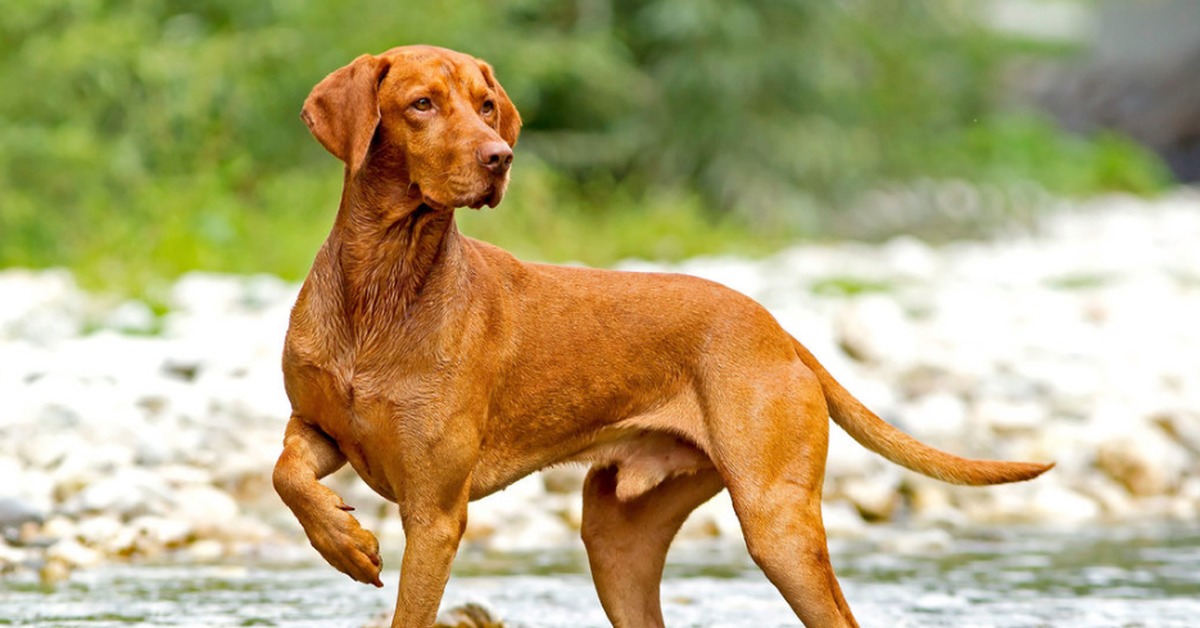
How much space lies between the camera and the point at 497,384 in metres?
4.36

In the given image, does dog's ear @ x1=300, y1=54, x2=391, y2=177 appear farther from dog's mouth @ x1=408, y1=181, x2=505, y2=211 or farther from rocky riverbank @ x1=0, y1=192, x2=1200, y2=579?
rocky riverbank @ x1=0, y1=192, x2=1200, y2=579

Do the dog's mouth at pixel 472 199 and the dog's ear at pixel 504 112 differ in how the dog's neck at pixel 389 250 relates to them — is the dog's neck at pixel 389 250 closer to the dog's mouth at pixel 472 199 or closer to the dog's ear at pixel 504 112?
the dog's mouth at pixel 472 199

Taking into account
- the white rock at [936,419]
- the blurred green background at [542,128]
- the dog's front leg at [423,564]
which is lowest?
the dog's front leg at [423,564]

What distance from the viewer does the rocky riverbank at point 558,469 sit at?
7133mm

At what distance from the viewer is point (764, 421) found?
4410 mm

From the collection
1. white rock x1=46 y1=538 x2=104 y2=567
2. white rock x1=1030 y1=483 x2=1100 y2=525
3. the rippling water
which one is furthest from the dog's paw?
white rock x1=1030 y1=483 x2=1100 y2=525

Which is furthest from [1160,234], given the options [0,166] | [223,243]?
[0,166]

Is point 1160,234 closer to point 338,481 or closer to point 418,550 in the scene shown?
point 338,481

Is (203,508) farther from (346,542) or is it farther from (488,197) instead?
(488,197)

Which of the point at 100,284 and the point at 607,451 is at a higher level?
the point at 100,284

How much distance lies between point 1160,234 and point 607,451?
1578 centimetres

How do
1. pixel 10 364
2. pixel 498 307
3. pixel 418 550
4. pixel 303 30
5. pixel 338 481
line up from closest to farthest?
pixel 418 550 < pixel 498 307 < pixel 338 481 < pixel 10 364 < pixel 303 30

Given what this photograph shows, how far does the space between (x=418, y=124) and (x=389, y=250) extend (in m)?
0.35

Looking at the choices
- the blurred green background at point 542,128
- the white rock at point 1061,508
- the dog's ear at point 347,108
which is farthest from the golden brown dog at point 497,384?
the blurred green background at point 542,128
